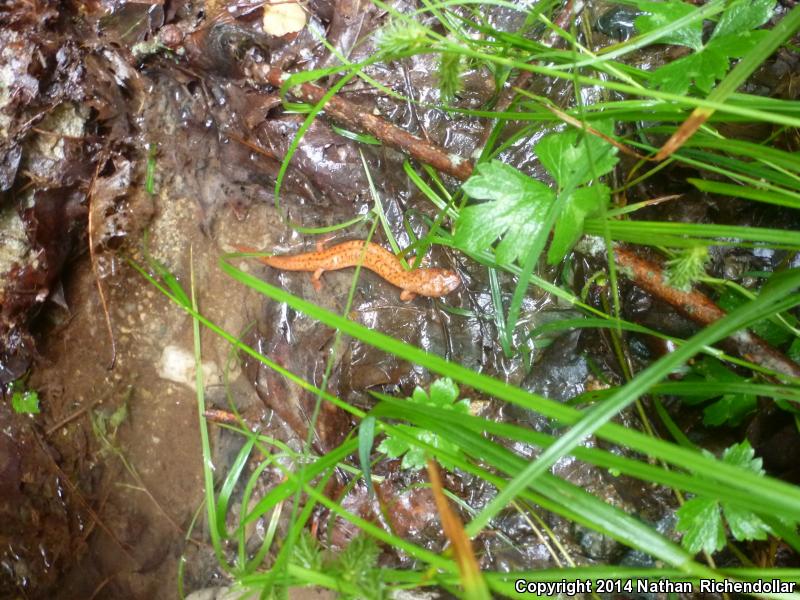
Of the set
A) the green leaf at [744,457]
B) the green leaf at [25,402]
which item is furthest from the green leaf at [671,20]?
the green leaf at [25,402]

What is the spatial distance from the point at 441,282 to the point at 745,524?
7.34ft

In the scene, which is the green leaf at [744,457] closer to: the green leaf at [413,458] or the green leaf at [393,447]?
the green leaf at [413,458]

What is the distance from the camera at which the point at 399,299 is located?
12.8 ft

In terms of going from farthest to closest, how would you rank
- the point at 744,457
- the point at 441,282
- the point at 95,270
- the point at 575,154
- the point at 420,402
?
the point at 95,270
the point at 441,282
the point at 420,402
the point at 744,457
the point at 575,154

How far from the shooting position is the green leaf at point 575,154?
2.45m

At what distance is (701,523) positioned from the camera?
2604 mm

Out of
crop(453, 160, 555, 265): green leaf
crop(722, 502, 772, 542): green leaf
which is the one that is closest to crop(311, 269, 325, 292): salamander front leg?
crop(453, 160, 555, 265): green leaf

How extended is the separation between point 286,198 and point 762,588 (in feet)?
12.1

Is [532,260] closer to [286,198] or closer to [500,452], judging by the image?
[500,452]

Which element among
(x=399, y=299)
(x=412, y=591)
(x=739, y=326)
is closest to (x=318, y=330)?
(x=399, y=299)

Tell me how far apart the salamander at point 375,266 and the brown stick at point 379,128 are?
724 mm

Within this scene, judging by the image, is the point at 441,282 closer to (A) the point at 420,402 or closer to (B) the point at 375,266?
(B) the point at 375,266

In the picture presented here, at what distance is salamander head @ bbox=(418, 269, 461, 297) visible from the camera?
12.2 ft
